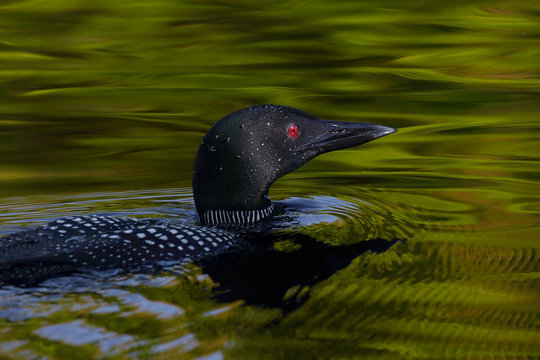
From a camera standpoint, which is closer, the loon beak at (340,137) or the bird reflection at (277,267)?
the bird reflection at (277,267)

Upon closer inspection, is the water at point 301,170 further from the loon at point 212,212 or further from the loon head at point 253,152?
the loon head at point 253,152

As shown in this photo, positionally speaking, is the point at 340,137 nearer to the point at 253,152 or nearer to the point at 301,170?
the point at 253,152

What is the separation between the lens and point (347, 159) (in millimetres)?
6039

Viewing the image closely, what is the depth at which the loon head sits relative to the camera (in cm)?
434

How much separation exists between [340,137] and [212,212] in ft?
2.49

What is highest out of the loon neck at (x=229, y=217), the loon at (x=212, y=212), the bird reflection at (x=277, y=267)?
the loon at (x=212, y=212)

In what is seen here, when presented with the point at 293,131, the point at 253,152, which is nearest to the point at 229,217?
the point at 253,152

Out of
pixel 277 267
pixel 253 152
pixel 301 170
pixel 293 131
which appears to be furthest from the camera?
pixel 301 170

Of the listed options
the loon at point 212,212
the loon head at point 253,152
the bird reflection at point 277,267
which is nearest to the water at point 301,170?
the bird reflection at point 277,267

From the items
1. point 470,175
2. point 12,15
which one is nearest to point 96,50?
point 12,15

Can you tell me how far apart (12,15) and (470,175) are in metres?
6.33

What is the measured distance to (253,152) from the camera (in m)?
4.39

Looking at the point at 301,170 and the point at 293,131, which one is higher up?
the point at 293,131

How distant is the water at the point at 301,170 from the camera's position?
312cm
